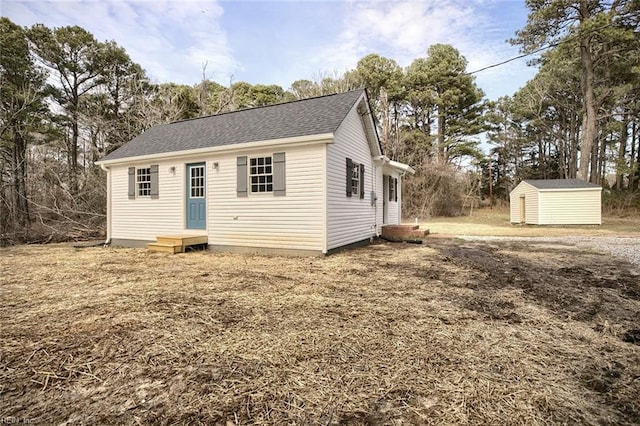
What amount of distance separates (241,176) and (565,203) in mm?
16477

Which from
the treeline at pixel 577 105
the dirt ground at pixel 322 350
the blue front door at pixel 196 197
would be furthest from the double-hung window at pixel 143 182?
the treeline at pixel 577 105

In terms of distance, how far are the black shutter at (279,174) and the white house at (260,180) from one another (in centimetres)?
2

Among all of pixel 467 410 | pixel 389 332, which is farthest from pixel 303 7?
pixel 467 410

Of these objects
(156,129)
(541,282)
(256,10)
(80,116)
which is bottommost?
(541,282)

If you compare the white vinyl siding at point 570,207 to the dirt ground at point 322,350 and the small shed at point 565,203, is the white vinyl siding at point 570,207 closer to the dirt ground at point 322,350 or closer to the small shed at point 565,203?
the small shed at point 565,203

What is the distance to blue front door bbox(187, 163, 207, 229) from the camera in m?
8.34

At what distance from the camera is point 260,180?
24.9ft

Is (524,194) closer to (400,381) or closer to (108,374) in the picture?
(400,381)

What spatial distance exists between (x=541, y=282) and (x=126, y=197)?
1068 cm

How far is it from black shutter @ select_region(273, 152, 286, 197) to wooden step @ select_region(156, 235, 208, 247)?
2518mm

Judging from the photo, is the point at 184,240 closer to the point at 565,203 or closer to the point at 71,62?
the point at 71,62

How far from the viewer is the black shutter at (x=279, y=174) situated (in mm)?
7211

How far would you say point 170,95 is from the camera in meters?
17.8

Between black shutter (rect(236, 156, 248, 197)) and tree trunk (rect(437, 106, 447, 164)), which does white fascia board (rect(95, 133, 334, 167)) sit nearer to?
black shutter (rect(236, 156, 248, 197))
